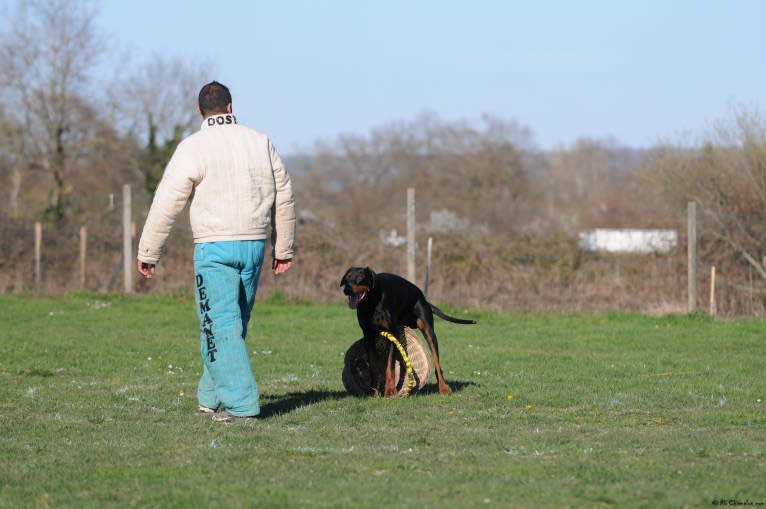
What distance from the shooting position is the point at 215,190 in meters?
7.01

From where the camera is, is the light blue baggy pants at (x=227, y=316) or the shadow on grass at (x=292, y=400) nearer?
the light blue baggy pants at (x=227, y=316)

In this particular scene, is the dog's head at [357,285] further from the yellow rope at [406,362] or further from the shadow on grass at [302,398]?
the shadow on grass at [302,398]

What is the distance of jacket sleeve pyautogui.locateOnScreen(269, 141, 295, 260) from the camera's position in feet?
23.8

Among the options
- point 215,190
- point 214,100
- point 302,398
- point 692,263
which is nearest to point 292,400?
point 302,398

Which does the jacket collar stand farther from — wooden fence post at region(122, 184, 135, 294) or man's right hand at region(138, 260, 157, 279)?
wooden fence post at region(122, 184, 135, 294)

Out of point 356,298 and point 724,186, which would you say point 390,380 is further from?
point 724,186

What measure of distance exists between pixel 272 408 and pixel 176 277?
14.8 m

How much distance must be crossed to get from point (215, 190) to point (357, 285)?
72.5 inches

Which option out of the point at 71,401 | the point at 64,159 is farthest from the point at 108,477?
the point at 64,159

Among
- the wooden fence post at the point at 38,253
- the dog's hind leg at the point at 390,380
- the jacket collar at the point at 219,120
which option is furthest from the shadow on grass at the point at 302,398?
the wooden fence post at the point at 38,253

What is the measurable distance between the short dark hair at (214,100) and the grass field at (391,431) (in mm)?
2127

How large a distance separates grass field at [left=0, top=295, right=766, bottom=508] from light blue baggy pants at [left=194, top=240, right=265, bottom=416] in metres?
0.28

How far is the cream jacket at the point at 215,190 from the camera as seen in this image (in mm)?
7004

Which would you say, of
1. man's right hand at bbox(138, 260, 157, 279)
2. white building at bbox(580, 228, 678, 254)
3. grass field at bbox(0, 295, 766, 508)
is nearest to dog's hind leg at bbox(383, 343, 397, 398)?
grass field at bbox(0, 295, 766, 508)
